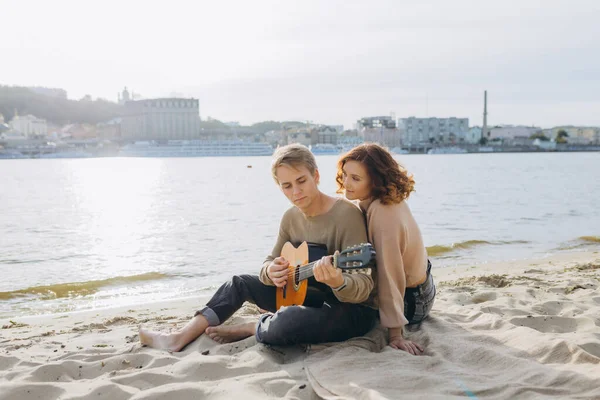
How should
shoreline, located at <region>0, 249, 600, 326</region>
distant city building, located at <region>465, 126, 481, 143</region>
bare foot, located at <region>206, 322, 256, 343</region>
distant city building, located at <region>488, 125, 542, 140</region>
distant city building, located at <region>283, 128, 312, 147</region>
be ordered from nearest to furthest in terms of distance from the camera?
bare foot, located at <region>206, 322, 256, 343</region> → shoreline, located at <region>0, 249, 600, 326</region> → distant city building, located at <region>283, 128, 312, 147</region> → distant city building, located at <region>465, 126, 481, 143</region> → distant city building, located at <region>488, 125, 542, 140</region>

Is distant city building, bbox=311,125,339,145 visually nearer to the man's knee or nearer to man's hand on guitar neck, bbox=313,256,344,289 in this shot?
the man's knee

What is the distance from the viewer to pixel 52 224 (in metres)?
14.8

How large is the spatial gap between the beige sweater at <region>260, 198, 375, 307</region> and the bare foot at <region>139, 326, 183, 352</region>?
0.61 m

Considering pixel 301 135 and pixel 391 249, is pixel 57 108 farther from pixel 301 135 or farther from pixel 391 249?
pixel 391 249

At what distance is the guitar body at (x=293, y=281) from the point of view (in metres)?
3.06

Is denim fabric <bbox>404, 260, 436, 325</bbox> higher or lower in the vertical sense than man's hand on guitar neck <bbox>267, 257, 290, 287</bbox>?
lower

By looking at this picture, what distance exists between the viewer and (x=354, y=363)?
2.77 metres

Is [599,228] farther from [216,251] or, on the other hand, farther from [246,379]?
[246,379]

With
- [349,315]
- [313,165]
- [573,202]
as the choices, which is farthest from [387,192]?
[573,202]

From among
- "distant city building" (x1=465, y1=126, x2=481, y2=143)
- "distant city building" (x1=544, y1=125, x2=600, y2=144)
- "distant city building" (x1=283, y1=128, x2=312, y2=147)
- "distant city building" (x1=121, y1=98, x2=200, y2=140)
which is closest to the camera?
"distant city building" (x1=283, y1=128, x2=312, y2=147)

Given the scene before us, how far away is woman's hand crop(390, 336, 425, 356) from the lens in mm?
2990

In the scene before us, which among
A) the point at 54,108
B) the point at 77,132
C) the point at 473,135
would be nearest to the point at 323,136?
the point at 473,135

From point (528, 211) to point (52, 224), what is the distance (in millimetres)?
12567

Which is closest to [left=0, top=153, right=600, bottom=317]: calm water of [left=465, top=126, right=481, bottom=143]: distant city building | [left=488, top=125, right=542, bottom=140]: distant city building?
[left=465, top=126, right=481, bottom=143]: distant city building
